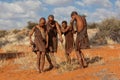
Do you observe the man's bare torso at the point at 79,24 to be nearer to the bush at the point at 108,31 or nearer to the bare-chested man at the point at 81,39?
the bare-chested man at the point at 81,39

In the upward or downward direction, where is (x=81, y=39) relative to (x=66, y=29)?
downward

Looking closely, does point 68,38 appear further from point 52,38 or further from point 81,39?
point 81,39

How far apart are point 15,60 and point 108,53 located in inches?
183

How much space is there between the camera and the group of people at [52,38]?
45.2ft

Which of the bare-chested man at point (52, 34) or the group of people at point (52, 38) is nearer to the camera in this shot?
the group of people at point (52, 38)

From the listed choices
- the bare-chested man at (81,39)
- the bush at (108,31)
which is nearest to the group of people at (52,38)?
the bare-chested man at (81,39)

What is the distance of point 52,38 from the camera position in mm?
14516

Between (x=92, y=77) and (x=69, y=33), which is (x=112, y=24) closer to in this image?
(x=69, y=33)

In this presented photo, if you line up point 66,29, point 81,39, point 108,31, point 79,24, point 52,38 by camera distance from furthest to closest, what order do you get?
point 108,31 → point 66,29 → point 52,38 → point 79,24 → point 81,39

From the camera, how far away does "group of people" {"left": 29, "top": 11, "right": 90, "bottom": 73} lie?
45.2 feet

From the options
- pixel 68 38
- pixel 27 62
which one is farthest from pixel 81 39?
pixel 27 62

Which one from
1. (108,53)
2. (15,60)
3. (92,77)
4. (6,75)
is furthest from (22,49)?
(92,77)

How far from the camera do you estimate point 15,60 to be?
18.5 metres

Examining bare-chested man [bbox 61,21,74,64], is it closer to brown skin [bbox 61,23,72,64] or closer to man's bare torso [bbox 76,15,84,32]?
brown skin [bbox 61,23,72,64]
